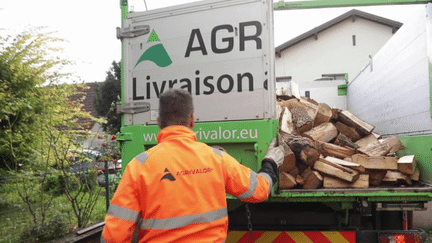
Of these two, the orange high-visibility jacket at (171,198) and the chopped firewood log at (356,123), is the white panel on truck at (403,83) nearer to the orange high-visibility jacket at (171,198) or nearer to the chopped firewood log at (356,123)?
the chopped firewood log at (356,123)

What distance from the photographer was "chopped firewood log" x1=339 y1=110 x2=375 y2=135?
12.1 ft

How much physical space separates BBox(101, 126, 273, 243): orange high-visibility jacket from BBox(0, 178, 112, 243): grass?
3.43 meters

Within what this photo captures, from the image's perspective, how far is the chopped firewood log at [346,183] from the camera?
2.91 metres

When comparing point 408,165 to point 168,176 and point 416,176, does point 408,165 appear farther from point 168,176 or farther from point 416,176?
point 168,176

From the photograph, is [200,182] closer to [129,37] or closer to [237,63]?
[237,63]

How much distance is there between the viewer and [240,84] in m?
2.90

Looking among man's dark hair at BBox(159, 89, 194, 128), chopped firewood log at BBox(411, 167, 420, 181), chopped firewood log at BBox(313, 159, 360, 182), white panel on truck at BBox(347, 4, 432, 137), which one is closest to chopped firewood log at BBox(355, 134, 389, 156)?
white panel on truck at BBox(347, 4, 432, 137)

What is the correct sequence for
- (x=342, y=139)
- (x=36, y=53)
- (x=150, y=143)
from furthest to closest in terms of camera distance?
(x=36, y=53)
(x=342, y=139)
(x=150, y=143)

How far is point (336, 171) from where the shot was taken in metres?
2.91

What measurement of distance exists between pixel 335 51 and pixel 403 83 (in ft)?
56.0

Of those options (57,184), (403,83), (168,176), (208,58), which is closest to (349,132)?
(403,83)

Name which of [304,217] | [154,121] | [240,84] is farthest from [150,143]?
[304,217]

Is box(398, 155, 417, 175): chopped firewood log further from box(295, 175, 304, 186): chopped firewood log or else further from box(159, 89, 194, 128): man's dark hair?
box(159, 89, 194, 128): man's dark hair

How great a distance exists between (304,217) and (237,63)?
4.61ft
